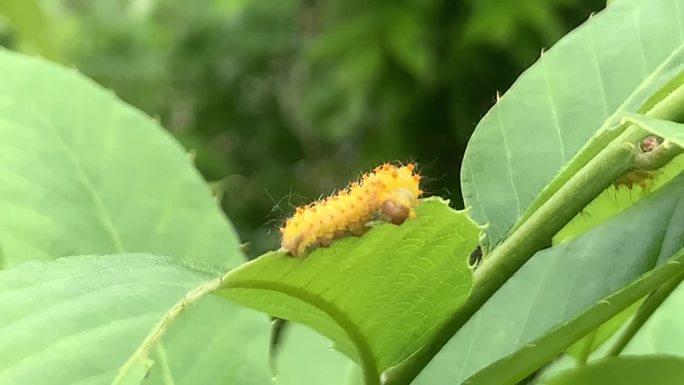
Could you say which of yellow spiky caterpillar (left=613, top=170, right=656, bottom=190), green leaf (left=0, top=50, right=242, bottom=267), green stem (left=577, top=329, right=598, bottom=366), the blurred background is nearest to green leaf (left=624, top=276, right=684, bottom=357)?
green stem (left=577, top=329, right=598, bottom=366)

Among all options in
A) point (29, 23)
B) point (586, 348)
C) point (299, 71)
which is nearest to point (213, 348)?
point (586, 348)

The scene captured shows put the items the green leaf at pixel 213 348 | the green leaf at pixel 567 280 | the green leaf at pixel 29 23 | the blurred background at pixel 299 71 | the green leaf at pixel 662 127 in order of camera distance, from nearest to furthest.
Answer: the green leaf at pixel 662 127 → the green leaf at pixel 567 280 → the green leaf at pixel 213 348 → the green leaf at pixel 29 23 → the blurred background at pixel 299 71

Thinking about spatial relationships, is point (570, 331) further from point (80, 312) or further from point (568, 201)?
point (80, 312)

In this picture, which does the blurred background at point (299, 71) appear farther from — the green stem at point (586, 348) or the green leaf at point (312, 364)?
the green stem at point (586, 348)

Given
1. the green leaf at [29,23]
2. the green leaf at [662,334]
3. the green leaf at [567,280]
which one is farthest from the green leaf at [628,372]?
the green leaf at [29,23]

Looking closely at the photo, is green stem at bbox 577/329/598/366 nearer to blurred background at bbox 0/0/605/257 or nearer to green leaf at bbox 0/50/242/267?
green leaf at bbox 0/50/242/267
